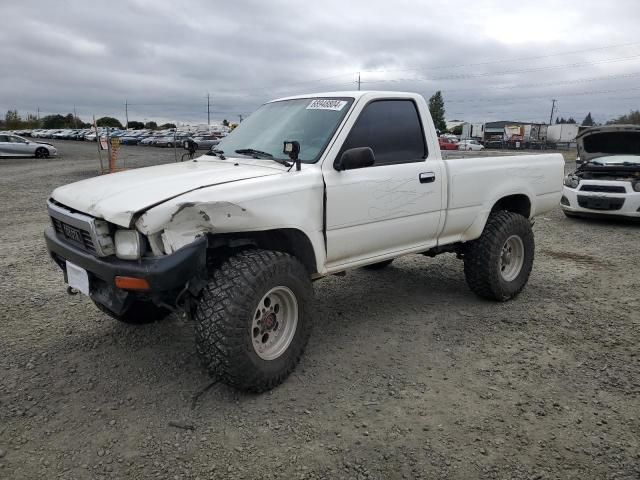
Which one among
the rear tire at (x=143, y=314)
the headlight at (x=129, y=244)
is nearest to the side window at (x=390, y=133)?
the headlight at (x=129, y=244)

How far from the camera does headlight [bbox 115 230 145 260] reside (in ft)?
9.75

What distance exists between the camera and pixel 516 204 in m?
5.48

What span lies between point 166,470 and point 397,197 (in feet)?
8.34

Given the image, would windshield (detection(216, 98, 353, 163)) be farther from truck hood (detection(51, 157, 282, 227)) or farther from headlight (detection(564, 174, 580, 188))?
headlight (detection(564, 174, 580, 188))

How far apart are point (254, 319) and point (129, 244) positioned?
91 centimetres

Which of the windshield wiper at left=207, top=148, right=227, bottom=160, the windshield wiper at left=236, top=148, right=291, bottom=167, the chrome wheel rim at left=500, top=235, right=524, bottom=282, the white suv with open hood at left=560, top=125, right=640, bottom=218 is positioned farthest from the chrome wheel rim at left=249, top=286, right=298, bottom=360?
the white suv with open hood at left=560, top=125, right=640, bottom=218

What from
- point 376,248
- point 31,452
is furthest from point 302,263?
point 31,452

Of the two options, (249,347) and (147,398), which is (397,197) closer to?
(249,347)

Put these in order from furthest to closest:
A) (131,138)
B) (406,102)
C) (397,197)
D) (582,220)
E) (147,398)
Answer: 1. (131,138)
2. (582,220)
3. (406,102)
4. (397,197)
5. (147,398)

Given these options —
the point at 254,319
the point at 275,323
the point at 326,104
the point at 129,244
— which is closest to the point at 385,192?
the point at 326,104

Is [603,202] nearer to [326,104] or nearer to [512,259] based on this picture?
[512,259]

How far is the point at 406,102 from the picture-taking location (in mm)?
4434

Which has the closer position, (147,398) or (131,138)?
(147,398)

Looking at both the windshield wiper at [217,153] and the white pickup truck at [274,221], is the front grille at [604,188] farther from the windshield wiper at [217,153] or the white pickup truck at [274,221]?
A: the windshield wiper at [217,153]
